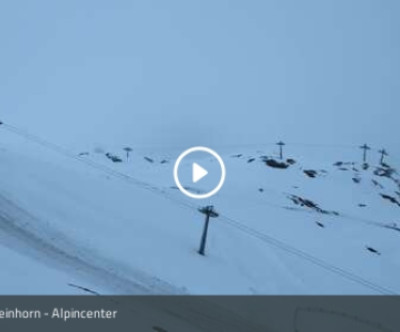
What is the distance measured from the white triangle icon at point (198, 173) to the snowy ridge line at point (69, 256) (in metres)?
39.5

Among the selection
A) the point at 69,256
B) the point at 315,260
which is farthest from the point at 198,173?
the point at 69,256

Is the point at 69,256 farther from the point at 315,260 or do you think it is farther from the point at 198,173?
the point at 198,173

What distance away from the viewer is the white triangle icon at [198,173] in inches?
2436

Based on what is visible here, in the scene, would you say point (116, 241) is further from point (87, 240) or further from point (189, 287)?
point (189, 287)

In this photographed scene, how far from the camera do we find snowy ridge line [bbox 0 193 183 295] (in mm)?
18030
